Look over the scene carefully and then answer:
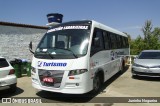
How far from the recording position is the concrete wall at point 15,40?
45.2 feet

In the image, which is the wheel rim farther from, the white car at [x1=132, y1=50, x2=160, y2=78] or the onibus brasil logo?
the white car at [x1=132, y1=50, x2=160, y2=78]

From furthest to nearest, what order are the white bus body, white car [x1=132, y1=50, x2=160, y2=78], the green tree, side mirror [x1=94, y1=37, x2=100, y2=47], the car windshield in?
the green tree, the car windshield, white car [x1=132, y1=50, x2=160, y2=78], side mirror [x1=94, y1=37, x2=100, y2=47], the white bus body

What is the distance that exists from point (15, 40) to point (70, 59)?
9.27 metres

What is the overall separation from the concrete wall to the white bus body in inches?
280

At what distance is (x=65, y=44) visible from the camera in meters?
7.01

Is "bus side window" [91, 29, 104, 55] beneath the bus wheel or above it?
above

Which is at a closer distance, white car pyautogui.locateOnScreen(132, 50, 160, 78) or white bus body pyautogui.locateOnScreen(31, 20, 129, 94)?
white bus body pyautogui.locateOnScreen(31, 20, 129, 94)

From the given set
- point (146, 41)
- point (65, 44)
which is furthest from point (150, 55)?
point (146, 41)

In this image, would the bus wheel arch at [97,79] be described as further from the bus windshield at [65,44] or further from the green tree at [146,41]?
the green tree at [146,41]

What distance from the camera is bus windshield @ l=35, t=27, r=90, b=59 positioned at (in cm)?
673

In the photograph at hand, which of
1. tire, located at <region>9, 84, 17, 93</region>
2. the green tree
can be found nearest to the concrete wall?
tire, located at <region>9, 84, 17, 93</region>

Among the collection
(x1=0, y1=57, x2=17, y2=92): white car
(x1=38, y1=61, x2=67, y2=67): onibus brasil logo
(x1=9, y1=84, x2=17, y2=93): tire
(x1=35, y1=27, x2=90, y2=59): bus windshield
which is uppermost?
(x1=35, y1=27, x2=90, y2=59): bus windshield

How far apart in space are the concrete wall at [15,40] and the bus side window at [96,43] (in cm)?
807

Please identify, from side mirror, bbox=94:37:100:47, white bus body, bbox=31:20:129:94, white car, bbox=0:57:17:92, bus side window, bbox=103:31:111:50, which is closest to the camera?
white bus body, bbox=31:20:129:94
